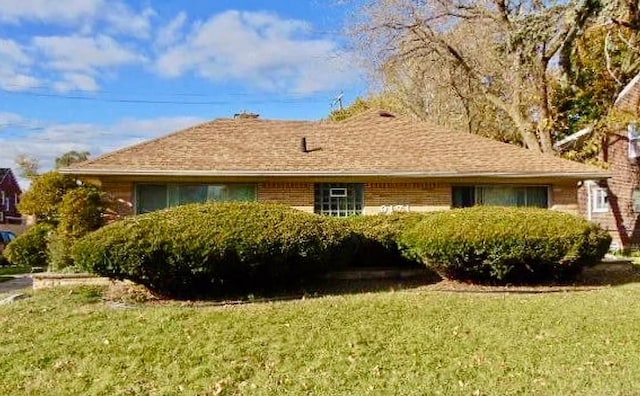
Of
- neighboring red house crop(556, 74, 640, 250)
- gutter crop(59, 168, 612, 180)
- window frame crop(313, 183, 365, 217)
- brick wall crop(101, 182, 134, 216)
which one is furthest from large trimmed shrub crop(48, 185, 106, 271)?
neighboring red house crop(556, 74, 640, 250)

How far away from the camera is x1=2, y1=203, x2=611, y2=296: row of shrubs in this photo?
982cm

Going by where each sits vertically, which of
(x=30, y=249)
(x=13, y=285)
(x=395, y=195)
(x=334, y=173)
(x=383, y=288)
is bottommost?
(x=13, y=285)

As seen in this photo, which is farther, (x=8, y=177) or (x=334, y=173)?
(x=8, y=177)

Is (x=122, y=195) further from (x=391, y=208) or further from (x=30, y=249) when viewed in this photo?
(x=30, y=249)

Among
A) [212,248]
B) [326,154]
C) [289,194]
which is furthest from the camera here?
[326,154]

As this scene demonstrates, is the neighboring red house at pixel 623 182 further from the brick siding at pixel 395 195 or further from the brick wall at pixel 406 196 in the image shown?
the brick wall at pixel 406 196

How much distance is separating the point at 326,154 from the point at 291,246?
649cm

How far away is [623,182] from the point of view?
23297 mm

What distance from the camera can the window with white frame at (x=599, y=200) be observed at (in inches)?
949

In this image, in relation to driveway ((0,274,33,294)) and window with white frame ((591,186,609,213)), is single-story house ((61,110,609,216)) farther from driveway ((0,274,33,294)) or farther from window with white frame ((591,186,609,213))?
window with white frame ((591,186,609,213))

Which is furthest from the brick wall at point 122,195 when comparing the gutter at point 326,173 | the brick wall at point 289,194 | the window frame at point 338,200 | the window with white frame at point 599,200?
the window with white frame at point 599,200

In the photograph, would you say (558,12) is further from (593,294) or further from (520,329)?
(520,329)

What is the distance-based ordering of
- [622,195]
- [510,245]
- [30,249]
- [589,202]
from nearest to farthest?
[510,245] → [30,249] → [622,195] → [589,202]

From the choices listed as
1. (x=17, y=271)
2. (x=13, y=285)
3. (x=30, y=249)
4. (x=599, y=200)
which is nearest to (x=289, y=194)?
(x=13, y=285)
